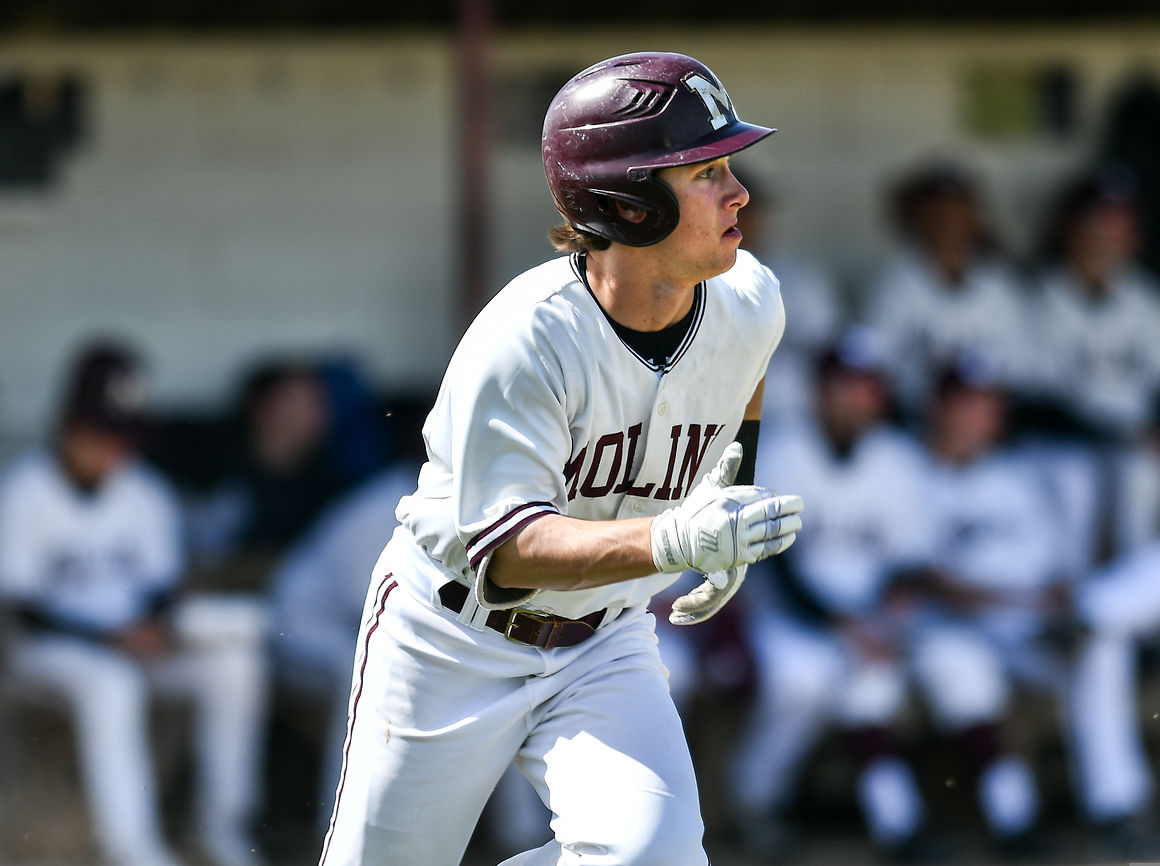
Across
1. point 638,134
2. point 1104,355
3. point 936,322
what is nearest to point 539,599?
point 638,134

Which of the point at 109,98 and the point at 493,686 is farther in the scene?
the point at 109,98

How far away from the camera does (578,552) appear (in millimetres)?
2279

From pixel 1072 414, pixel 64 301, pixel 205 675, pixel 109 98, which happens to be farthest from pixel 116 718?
pixel 1072 414

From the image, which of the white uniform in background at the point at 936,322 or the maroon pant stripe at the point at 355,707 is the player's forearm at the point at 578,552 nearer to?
the maroon pant stripe at the point at 355,707

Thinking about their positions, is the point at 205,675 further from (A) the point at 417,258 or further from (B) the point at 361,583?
(A) the point at 417,258

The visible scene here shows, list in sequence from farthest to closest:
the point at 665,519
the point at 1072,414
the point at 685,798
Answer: the point at 1072,414 < the point at 685,798 < the point at 665,519

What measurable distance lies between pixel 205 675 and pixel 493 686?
102 inches

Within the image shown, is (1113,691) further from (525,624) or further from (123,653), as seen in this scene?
(525,624)

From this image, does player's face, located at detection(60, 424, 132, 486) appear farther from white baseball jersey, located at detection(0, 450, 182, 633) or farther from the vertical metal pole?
the vertical metal pole

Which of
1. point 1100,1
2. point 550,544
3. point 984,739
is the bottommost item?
point 984,739

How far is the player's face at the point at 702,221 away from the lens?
2.44 meters

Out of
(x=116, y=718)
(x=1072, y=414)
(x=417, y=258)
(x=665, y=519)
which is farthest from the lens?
(x=417, y=258)

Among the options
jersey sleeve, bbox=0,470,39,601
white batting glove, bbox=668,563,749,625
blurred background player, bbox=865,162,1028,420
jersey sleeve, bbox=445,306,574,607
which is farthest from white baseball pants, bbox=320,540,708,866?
blurred background player, bbox=865,162,1028,420

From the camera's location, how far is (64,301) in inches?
229
